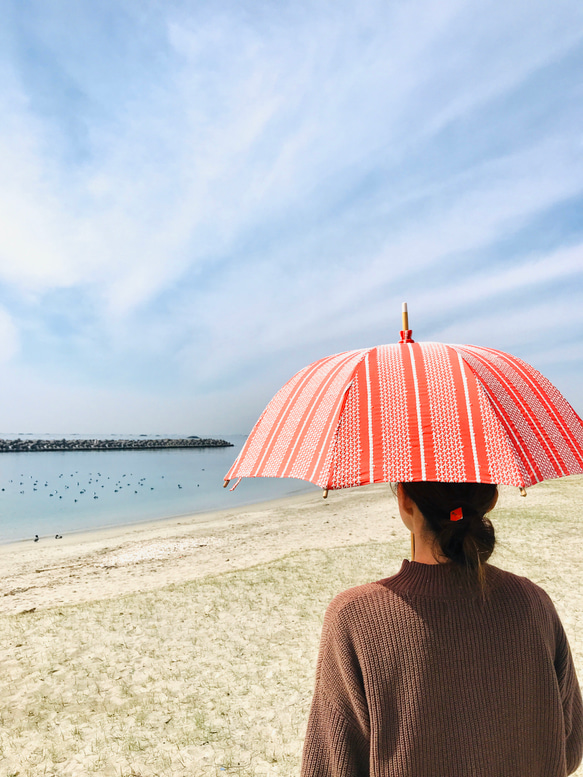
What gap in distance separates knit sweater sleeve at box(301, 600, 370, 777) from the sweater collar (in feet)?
0.68

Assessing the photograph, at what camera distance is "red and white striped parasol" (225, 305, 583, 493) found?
5.64 ft

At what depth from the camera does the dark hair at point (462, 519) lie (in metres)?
1.45

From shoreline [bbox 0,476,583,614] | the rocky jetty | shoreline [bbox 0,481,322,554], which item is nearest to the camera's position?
shoreline [bbox 0,476,583,614]

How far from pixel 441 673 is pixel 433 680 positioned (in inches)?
1.3

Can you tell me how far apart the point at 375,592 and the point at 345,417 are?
0.71m

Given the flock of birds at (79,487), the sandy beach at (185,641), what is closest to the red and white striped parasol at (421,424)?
the sandy beach at (185,641)

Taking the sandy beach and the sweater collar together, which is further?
the sandy beach

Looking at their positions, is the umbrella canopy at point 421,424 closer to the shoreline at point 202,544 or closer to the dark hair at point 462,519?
the dark hair at point 462,519

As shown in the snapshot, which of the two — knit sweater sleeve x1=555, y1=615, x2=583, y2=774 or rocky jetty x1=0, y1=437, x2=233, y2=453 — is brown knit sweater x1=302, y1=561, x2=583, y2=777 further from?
rocky jetty x1=0, y1=437, x2=233, y2=453

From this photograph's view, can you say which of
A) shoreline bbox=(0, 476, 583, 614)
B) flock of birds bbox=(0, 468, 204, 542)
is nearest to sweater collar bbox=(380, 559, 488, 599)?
shoreline bbox=(0, 476, 583, 614)

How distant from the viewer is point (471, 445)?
69.4 inches

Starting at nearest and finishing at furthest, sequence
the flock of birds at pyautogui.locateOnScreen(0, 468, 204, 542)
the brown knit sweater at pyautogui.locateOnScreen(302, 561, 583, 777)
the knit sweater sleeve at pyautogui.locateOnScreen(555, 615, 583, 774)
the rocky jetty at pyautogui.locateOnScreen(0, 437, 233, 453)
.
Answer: the brown knit sweater at pyautogui.locateOnScreen(302, 561, 583, 777), the knit sweater sleeve at pyautogui.locateOnScreen(555, 615, 583, 774), the flock of birds at pyautogui.locateOnScreen(0, 468, 204, 542), the rocky jetty at pyautogui.locateOnScreen(0, 437, 233, 453)

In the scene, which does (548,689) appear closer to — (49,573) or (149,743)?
(149,743)

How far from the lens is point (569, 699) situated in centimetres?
168
